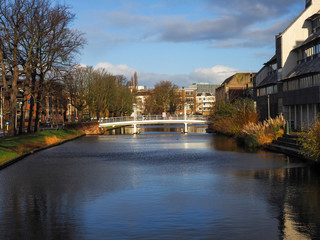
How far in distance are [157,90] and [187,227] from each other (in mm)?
119783

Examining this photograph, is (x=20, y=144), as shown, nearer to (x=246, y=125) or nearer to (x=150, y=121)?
(x=246, y=125)

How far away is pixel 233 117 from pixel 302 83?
11.5 metres

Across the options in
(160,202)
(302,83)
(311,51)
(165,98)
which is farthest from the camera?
(165,98)

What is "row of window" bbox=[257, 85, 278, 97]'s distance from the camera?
204ft

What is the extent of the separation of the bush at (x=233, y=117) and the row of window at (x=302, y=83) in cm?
495

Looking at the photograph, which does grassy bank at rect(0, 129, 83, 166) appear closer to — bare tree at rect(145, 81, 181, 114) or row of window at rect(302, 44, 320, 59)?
row of window at rect(302, 44, 320, 59)

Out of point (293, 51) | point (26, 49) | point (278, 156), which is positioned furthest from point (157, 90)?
point (278, 156)

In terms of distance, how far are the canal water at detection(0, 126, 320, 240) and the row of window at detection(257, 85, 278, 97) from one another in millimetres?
36546

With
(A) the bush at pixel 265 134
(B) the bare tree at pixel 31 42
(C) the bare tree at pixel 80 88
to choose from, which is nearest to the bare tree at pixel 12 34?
(B) the bare tree at pixel 31 42

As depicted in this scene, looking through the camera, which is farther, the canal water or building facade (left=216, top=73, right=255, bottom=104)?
building facade (left=216, top=73, right=255, bottom=104)

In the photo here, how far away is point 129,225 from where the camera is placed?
1209cm

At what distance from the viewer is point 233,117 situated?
5853 centimetres

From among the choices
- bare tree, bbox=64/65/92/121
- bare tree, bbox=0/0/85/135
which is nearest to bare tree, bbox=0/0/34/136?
bare tree, bbox=0/0/85/135

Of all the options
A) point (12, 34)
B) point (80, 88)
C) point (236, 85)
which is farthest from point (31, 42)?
point (236, 85)
